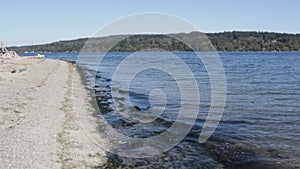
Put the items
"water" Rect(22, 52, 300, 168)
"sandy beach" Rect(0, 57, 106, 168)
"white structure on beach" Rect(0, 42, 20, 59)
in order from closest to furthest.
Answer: "sandy beach" Rect(0, 57, 106, 168) → "water" Rect(22, 52, 300, 168) → "white structure on beach" Rect(0, 42, 20, 59)

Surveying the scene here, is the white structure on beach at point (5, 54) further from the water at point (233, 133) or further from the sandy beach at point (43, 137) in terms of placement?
the sandy beach at point (43, 137)

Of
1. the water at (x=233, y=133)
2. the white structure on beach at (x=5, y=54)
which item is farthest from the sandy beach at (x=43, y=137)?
the white structure on beach at (x=5, y=54)

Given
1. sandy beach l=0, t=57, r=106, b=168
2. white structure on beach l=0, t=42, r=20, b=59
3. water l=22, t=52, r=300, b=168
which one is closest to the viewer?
sandy beach l=0, t=57, r=106, b=168

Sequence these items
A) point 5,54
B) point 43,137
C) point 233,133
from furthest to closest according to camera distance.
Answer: point 5,54, point 233,133, point 43,137

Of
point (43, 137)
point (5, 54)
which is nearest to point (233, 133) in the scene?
point (43, 137)

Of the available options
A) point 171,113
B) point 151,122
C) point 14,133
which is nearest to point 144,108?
point 171,113

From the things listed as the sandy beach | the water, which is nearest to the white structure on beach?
the water

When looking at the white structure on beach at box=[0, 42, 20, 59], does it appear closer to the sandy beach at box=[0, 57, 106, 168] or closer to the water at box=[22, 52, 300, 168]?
the water at box=[22, 52, 300, 168]

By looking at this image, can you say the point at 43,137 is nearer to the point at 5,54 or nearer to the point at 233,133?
the point at 233,133

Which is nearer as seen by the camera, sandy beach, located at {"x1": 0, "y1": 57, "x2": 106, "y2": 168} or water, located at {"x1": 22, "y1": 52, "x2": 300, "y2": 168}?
sandy beach, located at {"x1": 0, "y1": 57, "x2": 106, "y2": 168}

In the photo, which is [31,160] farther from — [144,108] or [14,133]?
[144,108]

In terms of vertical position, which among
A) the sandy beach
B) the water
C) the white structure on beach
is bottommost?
the water

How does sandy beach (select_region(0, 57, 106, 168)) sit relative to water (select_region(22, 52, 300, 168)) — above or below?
above

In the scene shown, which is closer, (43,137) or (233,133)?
(43,137)
